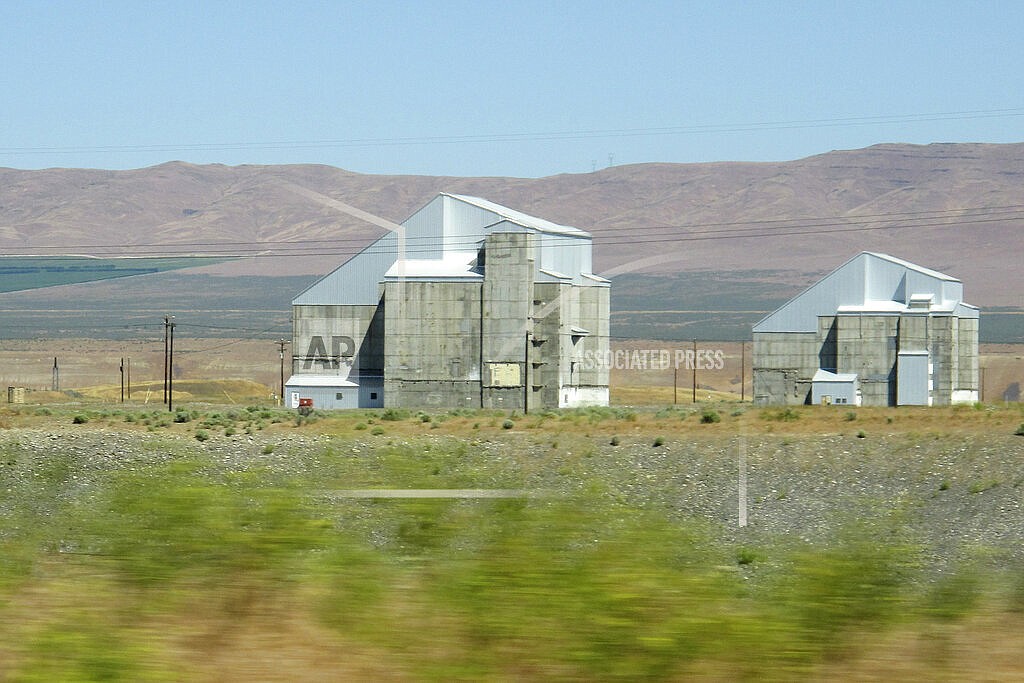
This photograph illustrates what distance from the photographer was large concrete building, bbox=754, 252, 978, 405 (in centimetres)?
8706

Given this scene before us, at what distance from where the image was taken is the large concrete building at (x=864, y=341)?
87062mm

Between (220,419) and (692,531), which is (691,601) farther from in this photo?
(220,419)

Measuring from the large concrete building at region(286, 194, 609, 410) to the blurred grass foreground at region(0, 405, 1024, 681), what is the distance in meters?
62.8

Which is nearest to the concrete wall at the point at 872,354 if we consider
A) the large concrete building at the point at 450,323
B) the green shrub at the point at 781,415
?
the large concrete building at the point at 450,323

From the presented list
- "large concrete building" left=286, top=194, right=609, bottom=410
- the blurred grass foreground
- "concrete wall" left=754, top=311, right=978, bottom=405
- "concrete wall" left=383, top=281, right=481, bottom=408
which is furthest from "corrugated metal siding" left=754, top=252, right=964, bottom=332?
the blurred grass foreground

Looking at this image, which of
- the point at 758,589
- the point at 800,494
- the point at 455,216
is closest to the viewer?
the point at 758,589

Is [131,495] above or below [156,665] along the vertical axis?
above

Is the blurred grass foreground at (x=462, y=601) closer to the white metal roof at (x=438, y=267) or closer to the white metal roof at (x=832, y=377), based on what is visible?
the white metal roof at (x=438, y=267)

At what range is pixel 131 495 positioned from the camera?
8992mm

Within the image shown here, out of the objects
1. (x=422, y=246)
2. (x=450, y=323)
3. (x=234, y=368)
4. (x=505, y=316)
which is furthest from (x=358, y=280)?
(x=234, y=368)

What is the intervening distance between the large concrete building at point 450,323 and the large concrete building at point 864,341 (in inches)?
581

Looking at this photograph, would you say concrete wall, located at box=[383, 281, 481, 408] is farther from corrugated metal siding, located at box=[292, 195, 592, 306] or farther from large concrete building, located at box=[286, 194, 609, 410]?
corrugated metal siding, located at box=[292, 195, 592, 306]

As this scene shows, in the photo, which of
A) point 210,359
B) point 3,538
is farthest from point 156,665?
point 210,359

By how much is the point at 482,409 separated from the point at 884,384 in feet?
98.0
